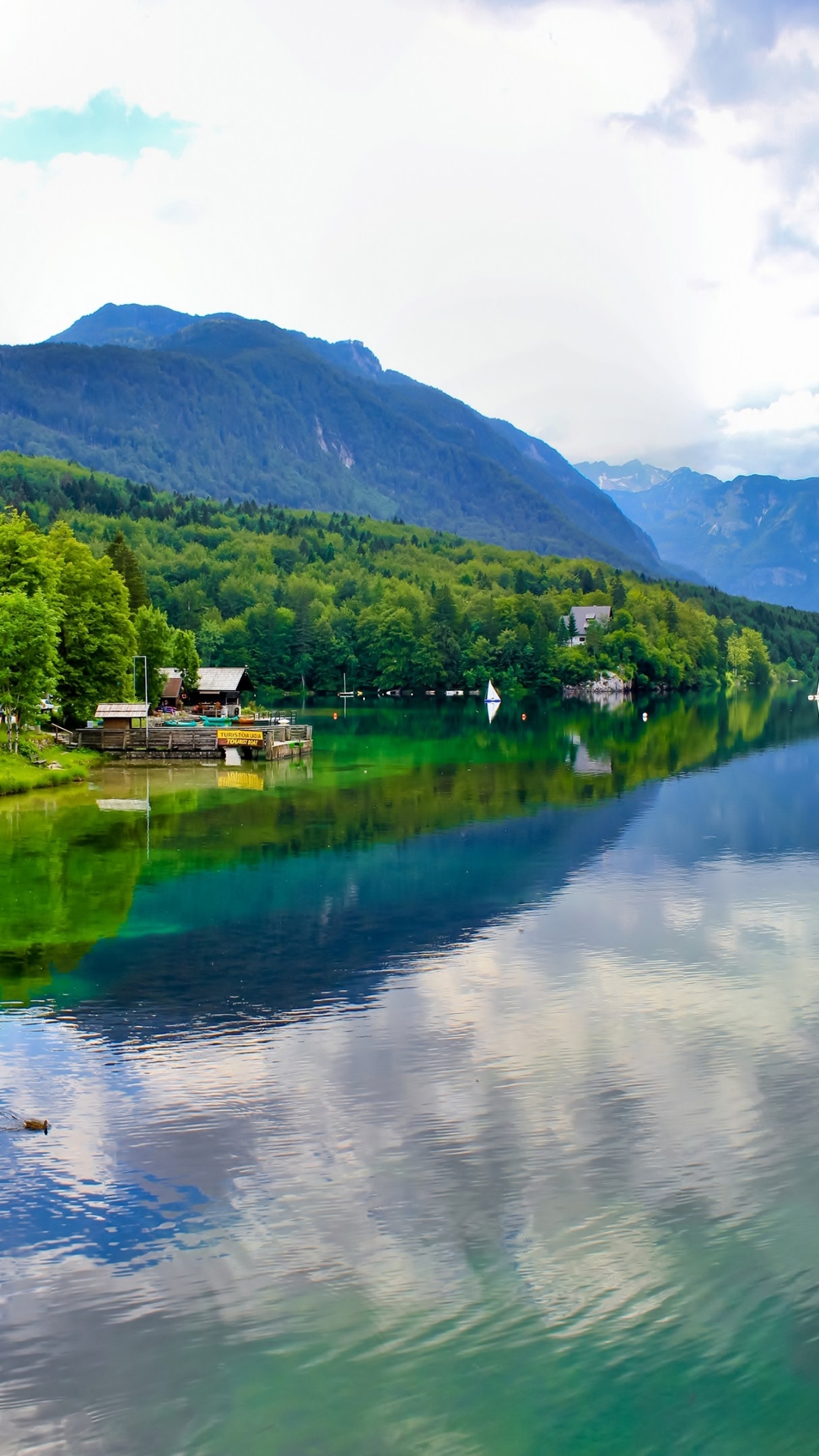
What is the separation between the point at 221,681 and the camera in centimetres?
13200

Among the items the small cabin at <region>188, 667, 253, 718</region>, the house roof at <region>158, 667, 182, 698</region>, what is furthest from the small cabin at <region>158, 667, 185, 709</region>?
the small cabin at <region>188, 667, 253, 718</region>

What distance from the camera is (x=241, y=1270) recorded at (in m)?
20.2

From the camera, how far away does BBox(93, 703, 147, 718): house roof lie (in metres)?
92.2

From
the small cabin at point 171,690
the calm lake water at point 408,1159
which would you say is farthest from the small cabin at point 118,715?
the calm lake water at point 408,1159

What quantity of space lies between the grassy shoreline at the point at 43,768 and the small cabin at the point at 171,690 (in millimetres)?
33433

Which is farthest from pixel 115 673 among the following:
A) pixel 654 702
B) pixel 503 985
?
pixel 654 702

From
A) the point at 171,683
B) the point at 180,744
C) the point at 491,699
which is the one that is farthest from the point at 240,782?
the point at 491,699

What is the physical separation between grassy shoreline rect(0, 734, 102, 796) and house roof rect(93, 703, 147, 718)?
3.81 meters

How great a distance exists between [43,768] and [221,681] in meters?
55.3

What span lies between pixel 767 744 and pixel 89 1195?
97.8 meters

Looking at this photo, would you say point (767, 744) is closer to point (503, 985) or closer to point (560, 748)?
point (560, 748)

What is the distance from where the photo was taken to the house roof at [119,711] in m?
92.2

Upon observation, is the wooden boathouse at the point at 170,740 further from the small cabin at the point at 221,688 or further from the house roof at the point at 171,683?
the small cabin at the point at 221,688

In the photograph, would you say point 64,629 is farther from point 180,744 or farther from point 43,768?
point 43,768
